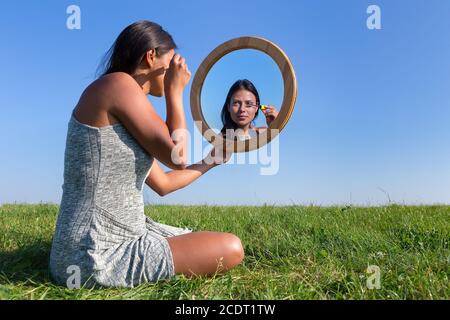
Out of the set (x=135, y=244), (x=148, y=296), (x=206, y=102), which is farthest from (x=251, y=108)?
(x=148, y=296)

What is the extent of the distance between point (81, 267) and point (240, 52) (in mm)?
2181

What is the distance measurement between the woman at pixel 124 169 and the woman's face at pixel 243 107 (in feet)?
2.17

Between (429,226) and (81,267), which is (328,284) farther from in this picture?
(429,226)

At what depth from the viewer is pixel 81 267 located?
3328mm

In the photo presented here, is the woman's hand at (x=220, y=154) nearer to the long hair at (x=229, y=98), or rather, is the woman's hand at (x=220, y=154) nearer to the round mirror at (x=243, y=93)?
the round mirror at (x=243, y=93)

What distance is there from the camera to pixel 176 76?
3.41 metres

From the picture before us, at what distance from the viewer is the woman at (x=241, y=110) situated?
154 inches

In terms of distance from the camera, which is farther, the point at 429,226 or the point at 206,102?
the point at 429,226

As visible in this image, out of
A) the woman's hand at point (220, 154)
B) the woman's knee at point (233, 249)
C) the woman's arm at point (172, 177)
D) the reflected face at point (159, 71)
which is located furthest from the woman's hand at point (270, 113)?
the woman's knee at point (233, 249)

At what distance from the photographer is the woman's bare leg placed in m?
3.45

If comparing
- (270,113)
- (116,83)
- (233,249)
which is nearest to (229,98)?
(270,113)
